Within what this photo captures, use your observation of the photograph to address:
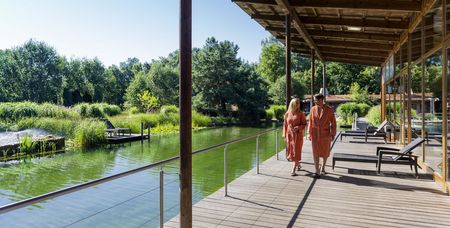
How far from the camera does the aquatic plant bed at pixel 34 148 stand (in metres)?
13.3

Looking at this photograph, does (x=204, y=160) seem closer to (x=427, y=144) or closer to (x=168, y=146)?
(x=168, y=146)

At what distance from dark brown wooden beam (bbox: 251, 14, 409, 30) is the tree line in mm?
25696

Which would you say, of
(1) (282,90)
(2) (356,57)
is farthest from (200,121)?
(2) (356,57)

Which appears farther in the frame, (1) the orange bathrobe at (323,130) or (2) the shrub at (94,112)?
(2) the shrub at (94,112)

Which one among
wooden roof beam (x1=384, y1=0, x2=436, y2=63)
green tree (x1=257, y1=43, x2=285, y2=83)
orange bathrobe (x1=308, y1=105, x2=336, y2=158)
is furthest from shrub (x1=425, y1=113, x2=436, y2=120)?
green tree (x1=257, y1=43, x2=285, y2=83)

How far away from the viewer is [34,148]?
14391mm

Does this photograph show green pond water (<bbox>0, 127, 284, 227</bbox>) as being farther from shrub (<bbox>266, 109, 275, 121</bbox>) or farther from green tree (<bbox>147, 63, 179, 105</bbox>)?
green tree (<bbox>147, 63, 179, 105</bbox>)

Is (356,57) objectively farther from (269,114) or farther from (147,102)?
(147,102)

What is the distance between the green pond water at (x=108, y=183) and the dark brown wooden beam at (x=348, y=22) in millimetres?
3894

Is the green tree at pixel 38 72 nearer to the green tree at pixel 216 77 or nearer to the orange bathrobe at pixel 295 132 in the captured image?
the green tree at pixel 216 77

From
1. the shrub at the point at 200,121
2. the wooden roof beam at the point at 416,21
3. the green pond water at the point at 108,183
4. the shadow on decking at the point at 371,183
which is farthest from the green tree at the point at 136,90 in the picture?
the shadow on decking at the point at 371,183

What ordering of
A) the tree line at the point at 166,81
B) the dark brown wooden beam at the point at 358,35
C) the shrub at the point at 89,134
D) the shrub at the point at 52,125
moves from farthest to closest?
the tree line at the point at 166,81 → the shrub at the point at 52,125 → the shrub at the point at 89,134 → the dark brown wooden beam at the point at 358,35

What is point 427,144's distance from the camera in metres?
6.15

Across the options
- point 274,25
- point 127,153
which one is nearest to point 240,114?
point 127,153
